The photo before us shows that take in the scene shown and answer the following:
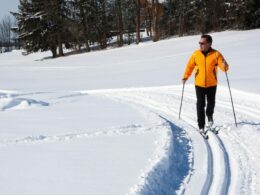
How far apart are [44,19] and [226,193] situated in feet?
160

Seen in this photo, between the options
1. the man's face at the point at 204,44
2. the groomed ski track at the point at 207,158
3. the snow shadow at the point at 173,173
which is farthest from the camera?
the man's face at the point at 204,44

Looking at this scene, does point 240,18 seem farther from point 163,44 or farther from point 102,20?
point 102,20

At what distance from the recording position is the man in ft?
27.9

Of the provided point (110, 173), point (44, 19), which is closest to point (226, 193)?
point (110, 173)

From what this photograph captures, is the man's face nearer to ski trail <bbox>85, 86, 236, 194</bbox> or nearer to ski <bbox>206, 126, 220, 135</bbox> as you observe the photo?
ski <bbox>206, 126, 220, 135</bbox>

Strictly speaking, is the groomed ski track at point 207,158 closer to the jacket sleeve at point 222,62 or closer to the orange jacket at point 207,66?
the orange jacket at point 207,66

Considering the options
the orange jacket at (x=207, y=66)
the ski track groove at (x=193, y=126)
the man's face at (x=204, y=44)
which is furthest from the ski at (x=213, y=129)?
the man's face at (x=204, y=44)

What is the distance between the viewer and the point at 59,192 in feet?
16.1

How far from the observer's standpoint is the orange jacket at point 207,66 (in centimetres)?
854

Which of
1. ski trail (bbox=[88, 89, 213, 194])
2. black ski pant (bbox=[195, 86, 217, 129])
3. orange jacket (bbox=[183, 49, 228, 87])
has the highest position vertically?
orange jacket (bbox=[183, 49, 228, 87])

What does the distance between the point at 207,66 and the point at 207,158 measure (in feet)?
8.38

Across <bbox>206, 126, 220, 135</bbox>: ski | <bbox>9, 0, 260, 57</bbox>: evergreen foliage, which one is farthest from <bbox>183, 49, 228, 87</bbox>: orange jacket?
<bbox>9, 0, 260, 57</bbox>: evergreen foliage

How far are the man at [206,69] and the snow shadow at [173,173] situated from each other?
1.38m

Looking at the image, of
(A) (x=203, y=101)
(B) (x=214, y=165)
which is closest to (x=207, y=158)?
(B) (x=214, y=165)
